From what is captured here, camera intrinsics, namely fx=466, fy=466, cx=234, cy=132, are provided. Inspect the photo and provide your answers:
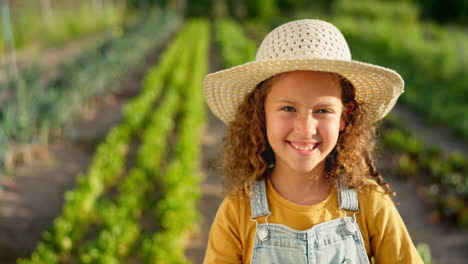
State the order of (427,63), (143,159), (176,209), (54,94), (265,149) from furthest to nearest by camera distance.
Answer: (427,63) < (54,94) < (143,159) < (176,209) < (265,149)

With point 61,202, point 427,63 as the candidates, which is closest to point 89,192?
point 61,202

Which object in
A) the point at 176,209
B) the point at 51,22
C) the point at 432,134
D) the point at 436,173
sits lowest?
the point at 432,134

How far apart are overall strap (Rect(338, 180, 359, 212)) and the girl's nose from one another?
0.87ft

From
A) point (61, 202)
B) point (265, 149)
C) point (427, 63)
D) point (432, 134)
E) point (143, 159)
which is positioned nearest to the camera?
point (265, 149)

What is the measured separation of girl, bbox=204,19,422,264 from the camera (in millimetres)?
1364

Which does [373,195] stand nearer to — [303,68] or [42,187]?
[303,68]

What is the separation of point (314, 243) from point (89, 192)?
2.95 metres

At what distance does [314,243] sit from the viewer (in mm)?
1435

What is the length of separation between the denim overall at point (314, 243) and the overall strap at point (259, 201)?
0.12 feet

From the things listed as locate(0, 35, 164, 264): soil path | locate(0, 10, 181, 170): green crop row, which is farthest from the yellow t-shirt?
locate(0, 10, 181, 170): green crop row

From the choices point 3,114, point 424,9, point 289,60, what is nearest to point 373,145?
point 289,60

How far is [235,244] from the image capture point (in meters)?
1.51

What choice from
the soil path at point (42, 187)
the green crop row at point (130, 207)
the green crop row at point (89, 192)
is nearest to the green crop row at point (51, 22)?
the soil path at point (42, 187)

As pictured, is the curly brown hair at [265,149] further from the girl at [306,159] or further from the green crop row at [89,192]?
the green crop row at [89,192]
